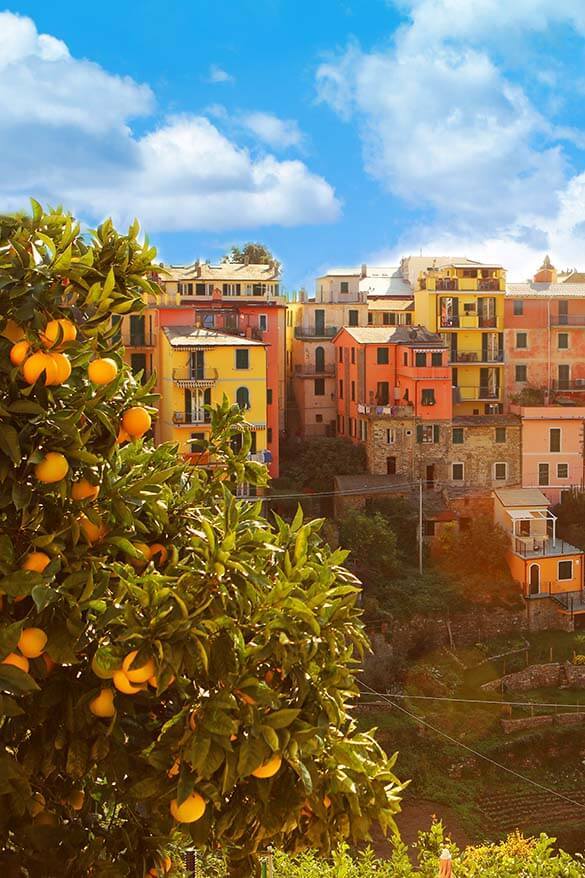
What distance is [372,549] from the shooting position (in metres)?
28.4

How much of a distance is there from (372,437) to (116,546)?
2856 centimetres

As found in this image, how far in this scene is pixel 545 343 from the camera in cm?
3700

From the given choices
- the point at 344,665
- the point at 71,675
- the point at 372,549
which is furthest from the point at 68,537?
the point at 372,549

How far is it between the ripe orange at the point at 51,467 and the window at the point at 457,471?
29654mm

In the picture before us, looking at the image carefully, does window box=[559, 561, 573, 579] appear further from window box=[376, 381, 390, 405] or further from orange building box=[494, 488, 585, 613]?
window box=[376, 381, 390, 405]

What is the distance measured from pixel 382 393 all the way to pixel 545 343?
716 centimetres

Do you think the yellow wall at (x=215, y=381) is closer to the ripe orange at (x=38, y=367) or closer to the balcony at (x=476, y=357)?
the balcony at (x=476, y=357)

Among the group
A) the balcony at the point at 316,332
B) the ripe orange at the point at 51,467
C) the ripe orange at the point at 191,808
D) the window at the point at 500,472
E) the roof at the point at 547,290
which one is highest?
the roof at the point at 547,290

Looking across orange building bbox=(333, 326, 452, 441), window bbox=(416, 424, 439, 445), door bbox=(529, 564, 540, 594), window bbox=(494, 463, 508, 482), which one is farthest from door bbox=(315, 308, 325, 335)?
door bbox=(529, 564, 540, 594)

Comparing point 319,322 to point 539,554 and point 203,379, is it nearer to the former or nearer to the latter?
point 203,379

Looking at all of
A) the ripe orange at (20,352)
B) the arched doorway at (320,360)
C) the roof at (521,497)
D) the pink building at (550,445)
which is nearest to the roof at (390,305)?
the arched doorway at (320,360)

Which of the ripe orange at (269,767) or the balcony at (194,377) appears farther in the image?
the balcony at (194,377)

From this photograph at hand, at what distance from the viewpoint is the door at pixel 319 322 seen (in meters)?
39.2

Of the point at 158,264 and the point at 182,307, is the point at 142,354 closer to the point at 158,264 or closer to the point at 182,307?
the point at 182,307
